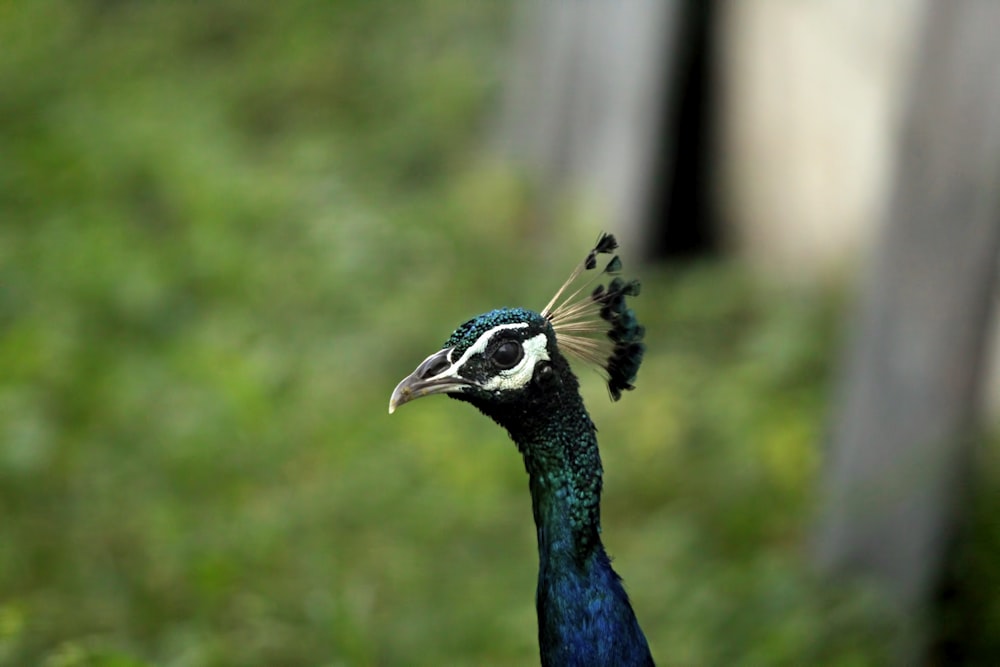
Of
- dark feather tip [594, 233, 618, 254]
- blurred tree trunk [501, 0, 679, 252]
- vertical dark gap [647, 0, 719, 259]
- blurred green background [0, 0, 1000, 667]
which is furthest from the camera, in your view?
vertical dark gap [647, 0, 719, 259]

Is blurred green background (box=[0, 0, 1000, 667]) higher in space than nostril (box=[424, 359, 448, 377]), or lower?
higher

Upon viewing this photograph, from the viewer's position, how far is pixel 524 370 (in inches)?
58.3

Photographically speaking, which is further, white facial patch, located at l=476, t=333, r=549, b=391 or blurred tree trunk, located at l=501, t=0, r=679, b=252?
blurred tree trunk, located at l=501, t=0, r=679, b=252

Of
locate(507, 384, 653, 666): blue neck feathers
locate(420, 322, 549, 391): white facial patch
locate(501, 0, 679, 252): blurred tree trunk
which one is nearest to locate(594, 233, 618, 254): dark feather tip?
locate(420, 322, 549, 391): white facial patch

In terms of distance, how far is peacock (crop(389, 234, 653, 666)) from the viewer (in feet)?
4.90

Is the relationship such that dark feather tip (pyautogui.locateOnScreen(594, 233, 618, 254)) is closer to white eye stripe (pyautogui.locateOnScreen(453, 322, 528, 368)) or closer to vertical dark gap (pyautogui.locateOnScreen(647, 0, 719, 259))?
white eye stripe (pyautogui.locateOnScreen(453, 322, 528, 368))

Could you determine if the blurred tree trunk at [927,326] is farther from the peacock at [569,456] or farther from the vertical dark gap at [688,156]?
the vertical dark gap at [688,156]

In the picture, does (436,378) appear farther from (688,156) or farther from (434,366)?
(688,156)

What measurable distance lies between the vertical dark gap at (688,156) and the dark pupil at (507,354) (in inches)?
99.5

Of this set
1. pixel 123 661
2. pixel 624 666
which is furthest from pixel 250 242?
pixel 624 666

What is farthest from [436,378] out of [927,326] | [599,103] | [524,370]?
[599,103]

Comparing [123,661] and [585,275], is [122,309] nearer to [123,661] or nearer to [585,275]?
[585,275]

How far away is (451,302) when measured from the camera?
371cm

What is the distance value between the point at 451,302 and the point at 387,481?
84cm
